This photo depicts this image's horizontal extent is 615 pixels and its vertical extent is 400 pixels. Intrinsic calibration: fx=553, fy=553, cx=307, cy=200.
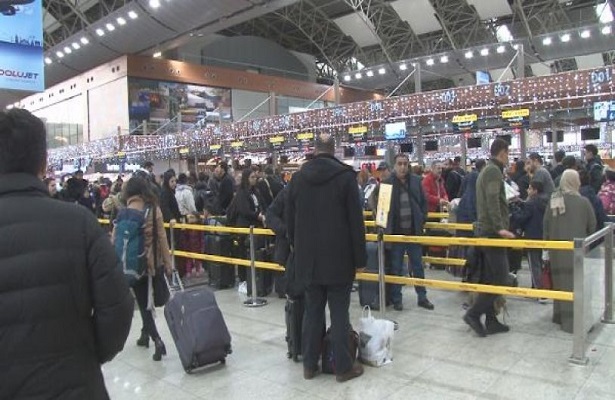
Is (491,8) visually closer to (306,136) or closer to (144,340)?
(306,136)

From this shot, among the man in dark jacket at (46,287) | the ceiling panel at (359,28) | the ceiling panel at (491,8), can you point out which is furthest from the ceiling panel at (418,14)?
the man in dark jacket at (46,287)

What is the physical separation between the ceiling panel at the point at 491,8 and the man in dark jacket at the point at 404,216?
20262 mm

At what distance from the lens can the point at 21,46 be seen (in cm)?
1089

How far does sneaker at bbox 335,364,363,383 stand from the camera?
401cm

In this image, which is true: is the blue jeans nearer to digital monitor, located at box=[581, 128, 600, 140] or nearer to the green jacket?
the green jacket

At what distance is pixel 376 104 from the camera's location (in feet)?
49.4

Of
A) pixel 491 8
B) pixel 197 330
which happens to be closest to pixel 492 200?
pixel 197 330

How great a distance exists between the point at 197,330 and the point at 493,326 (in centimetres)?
265

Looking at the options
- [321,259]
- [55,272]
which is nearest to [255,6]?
[321,259]

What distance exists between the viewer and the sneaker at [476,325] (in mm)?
4914

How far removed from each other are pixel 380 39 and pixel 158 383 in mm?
26287

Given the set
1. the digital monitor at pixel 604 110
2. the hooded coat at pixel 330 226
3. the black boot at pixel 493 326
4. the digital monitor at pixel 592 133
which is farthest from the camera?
the digital monitor at pixel 592 133

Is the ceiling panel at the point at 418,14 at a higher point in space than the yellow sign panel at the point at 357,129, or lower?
higher

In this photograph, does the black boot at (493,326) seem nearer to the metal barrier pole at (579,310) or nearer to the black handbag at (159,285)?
the metal barrier pole at (579,310)
